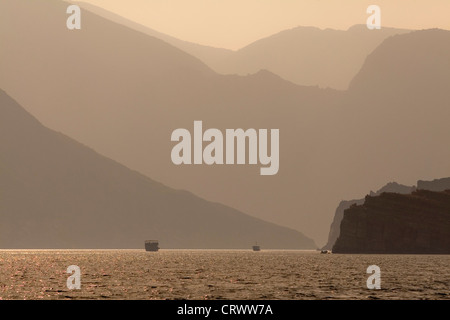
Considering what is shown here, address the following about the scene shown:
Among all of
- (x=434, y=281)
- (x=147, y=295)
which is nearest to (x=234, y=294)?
(x=147, y=295)

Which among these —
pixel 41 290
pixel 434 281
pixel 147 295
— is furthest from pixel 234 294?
pixel 434 281

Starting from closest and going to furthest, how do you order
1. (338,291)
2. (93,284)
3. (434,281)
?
1. (338,291)
2. (93,284)
3. (434,281)
